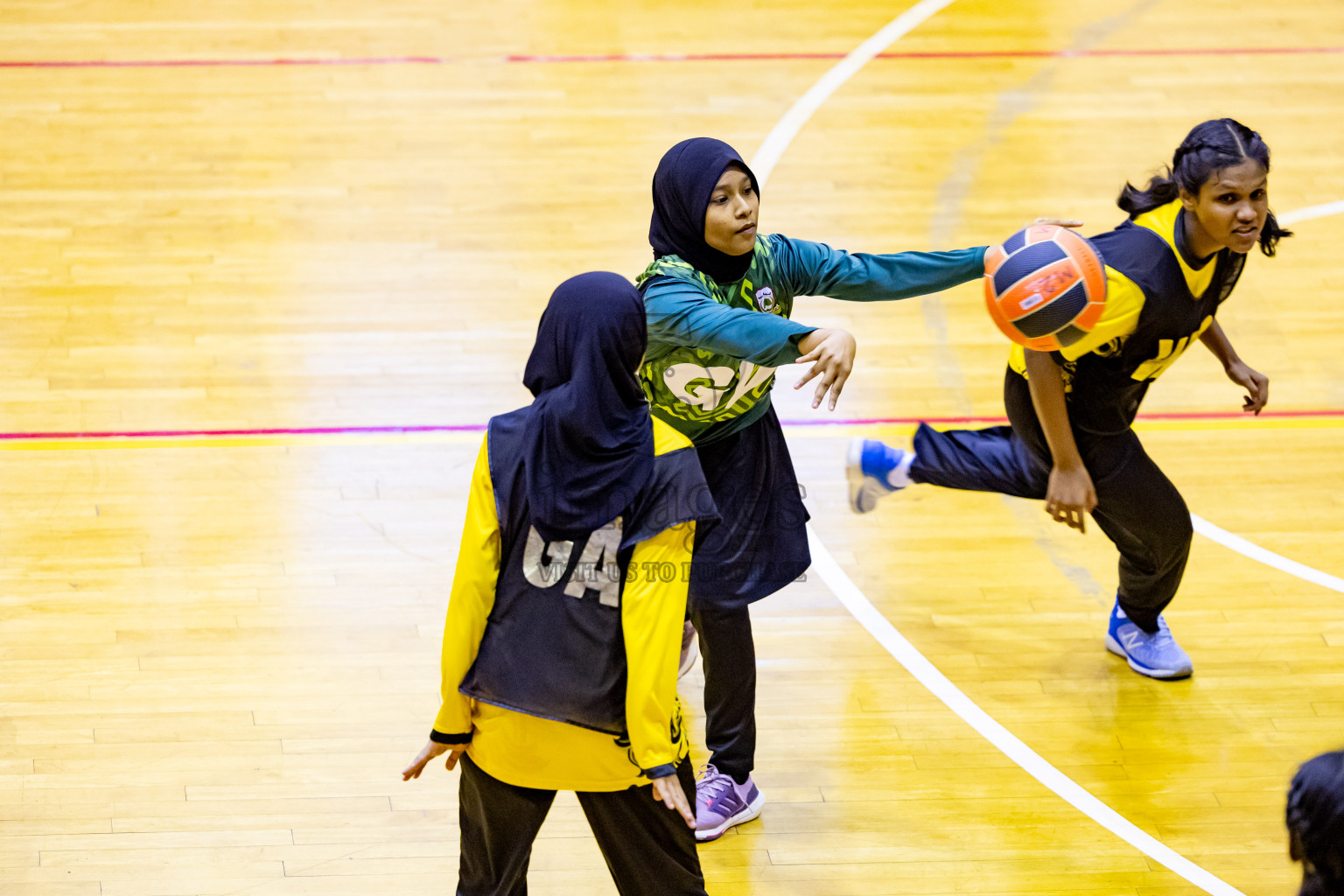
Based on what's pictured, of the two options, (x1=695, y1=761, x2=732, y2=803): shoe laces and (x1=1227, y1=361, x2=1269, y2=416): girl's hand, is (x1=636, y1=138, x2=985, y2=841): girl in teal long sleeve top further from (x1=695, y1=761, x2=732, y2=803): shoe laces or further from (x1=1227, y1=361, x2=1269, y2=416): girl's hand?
(x1=1227, y1=361, x2=1269, y2=416): girl's hand

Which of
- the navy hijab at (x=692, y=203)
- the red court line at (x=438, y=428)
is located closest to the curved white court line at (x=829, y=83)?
the red court line at (x=438, y=428)

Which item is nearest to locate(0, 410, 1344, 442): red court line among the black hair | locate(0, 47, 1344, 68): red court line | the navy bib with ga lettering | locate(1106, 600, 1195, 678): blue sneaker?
locate(1106, 600, 1195, 678): blue sneaker

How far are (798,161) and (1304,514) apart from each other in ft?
9.61

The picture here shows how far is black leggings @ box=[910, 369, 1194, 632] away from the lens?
352 cm

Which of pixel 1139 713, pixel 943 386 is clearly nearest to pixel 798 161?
pixel 943 386

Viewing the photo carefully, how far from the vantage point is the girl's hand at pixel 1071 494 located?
11.1 ft

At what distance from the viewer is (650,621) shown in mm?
2326

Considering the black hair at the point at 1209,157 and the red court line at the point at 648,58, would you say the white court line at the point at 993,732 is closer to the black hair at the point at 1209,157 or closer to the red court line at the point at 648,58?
the black hair at the point at 1209,157

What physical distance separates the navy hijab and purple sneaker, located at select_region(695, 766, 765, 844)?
1.30 meters

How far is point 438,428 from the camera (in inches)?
190

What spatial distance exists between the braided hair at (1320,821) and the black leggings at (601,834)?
120cm

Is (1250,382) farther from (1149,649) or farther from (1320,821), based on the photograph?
(1320,821)

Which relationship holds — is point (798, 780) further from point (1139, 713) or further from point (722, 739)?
point (1139, 713)

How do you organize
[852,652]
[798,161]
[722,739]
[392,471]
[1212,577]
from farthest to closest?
[798,161] < [392,471] < [1212,577] < [852,652] < [722,739]
